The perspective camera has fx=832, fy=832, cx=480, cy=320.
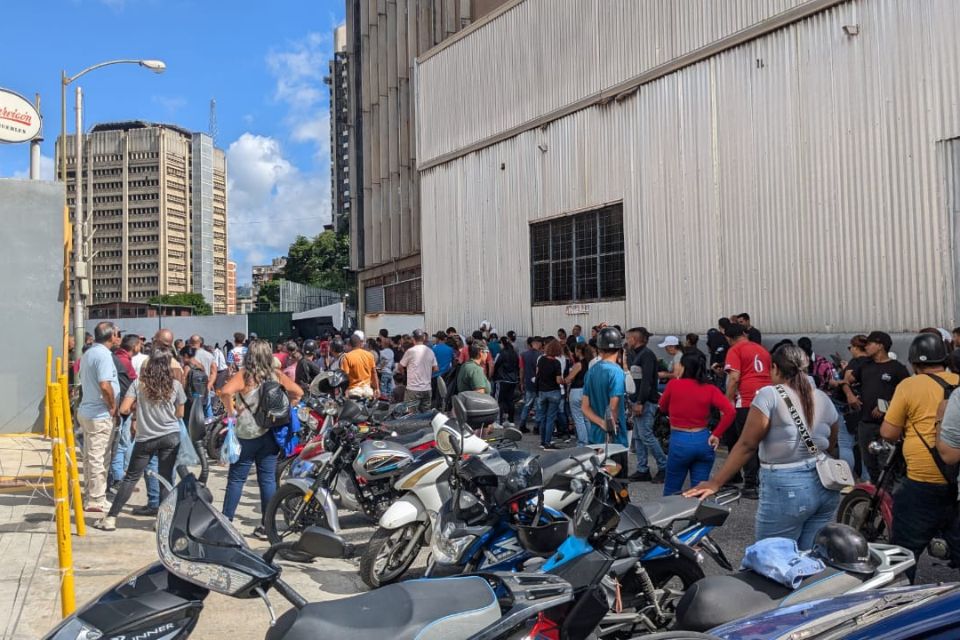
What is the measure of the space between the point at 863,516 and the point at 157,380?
6.15 meters

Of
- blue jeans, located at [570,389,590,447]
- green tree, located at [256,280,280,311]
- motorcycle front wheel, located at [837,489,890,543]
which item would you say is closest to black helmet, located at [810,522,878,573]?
motorcycle front wheel, located at [837,489,890,543]

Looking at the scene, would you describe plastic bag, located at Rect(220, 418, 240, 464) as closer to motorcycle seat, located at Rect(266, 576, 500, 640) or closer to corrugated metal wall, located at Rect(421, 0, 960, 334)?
motorcycle seat, located at Rect(266, 576, 500, 640)

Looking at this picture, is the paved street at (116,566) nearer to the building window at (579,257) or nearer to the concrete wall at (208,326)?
the building window at (579,257)

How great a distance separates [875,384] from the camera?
25.9 ft

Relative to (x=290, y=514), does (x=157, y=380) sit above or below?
above

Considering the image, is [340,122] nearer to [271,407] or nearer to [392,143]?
[392,143]

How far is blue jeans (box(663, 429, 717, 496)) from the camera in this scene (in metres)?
6.86

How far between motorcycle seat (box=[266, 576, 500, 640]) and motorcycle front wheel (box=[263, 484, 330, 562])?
3.97 meters

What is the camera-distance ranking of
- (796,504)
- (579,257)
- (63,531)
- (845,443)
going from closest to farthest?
(796,504)
(63,531)
(845,443)
(579,257)

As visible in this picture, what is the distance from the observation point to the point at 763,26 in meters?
14.2

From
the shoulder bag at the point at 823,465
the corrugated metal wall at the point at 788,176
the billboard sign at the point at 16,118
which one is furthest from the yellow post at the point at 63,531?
the corrugated metal wall at the point at 788,176

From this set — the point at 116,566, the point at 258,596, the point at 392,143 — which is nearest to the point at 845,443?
the point at 116,566

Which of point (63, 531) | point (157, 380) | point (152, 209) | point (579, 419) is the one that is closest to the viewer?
point (63, 531)

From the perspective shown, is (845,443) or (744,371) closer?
(744,371)
